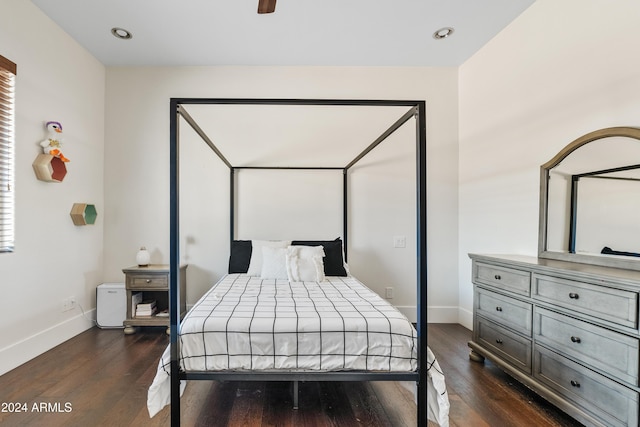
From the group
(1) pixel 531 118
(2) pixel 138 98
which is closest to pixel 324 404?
(1) pixel 531 118

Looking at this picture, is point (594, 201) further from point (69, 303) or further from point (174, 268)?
point (69, 303)

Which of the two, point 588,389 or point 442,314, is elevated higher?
point 588,389

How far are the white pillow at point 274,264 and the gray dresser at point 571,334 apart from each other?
1662 mm

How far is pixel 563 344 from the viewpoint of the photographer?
69.4 inches

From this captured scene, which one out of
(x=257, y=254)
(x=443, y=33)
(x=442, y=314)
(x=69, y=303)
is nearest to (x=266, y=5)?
(x=443, y=33)

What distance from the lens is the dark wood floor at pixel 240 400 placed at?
1.73 metres

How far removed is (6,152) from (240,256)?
193 centimetres

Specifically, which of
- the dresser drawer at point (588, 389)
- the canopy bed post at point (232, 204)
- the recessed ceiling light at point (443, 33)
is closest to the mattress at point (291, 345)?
the dresser drawer at point (588, 389)

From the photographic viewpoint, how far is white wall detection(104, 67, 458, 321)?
351cm

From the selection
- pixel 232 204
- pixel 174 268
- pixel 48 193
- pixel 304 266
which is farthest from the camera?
pixel 232 204

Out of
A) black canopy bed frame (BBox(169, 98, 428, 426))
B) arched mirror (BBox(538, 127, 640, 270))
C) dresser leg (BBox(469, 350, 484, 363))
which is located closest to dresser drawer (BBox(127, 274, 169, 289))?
black canopy bed frame (BBox(169, 98, 428, 426))

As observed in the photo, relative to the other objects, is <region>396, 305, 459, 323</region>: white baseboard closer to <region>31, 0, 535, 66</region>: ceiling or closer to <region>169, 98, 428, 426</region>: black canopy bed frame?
<region>169, 98, 428, 426</region>: black canopy bed frame

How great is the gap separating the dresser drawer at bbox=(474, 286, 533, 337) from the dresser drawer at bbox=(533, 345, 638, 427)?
0.17 metres

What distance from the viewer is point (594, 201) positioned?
203 centimetres
